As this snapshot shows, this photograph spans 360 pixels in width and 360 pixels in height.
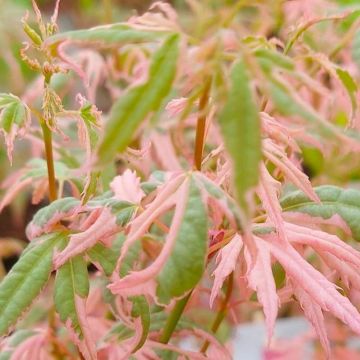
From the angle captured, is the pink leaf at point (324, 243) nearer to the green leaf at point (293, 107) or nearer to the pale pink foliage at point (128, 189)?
the pale pink foliage at point (128, 189)

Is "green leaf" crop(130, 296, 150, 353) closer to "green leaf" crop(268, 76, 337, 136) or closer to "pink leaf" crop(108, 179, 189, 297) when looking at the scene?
"pink leaf" crop(108, 179, 189, 297)

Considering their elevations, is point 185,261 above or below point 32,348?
above

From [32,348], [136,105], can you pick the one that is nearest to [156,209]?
[136,105]

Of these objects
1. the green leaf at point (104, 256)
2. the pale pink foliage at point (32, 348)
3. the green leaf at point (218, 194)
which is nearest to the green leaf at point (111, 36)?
the green leaf at point (218, 194)

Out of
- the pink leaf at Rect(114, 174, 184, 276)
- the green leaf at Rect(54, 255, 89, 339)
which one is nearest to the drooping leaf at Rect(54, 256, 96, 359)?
the green leaf at Rect(54, 255, 89, 339)

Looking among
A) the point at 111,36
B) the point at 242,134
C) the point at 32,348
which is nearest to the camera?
the point at 242,134

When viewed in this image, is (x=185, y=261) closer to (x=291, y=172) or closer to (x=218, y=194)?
(x=218, y=194)
